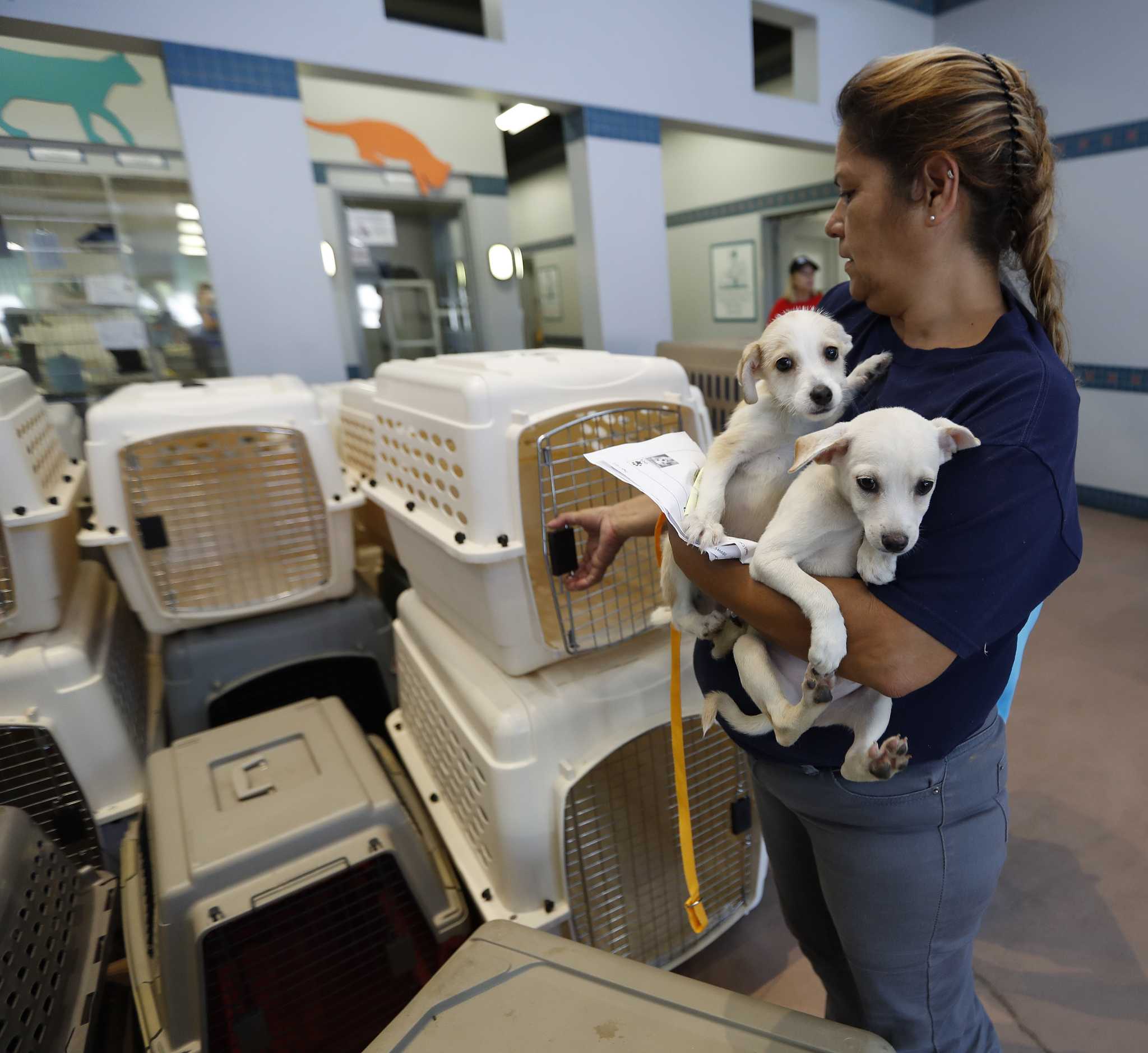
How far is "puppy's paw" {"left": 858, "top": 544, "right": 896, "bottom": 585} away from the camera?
620 mm

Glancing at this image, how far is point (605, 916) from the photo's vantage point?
1.26 metres

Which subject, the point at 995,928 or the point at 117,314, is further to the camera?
the point at 117,314

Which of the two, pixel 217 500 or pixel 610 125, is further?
pixel 610 125

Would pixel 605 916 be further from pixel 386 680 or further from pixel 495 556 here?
pixel 386 680

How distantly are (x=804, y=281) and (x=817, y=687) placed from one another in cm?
360

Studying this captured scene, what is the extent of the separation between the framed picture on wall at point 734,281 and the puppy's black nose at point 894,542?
5628 mm

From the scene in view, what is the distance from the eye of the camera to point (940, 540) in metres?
0.61

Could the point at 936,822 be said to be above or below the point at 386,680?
above

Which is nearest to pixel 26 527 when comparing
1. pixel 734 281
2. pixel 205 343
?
pixel 205 343

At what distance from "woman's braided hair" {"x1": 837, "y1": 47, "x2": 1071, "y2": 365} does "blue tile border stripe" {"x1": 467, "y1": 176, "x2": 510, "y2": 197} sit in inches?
190

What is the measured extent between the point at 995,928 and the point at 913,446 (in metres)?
1.38

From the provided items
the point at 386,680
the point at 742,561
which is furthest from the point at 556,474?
the point at 386,680

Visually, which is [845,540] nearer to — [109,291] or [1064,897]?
[1064,897]

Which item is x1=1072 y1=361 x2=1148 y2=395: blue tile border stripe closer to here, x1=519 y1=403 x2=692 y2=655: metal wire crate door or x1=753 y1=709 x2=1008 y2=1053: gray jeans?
x1=519 y1=403 x2=692 y2=655: metal wire crate door
